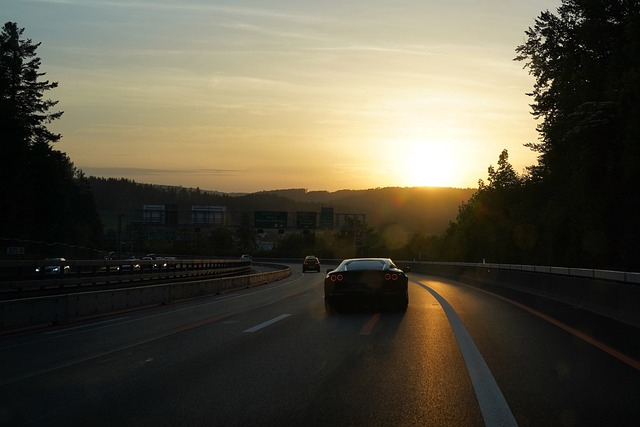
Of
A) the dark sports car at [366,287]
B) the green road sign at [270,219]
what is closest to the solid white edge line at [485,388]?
the dark sports car at [366,287]

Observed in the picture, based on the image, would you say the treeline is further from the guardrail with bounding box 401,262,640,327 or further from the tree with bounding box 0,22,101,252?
the tree with bounding box 0,22,101,252

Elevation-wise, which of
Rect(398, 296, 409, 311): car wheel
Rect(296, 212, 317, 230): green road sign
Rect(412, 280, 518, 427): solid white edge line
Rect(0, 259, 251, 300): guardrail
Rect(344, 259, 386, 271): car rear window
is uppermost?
Rect(296, 212, 317, 230): green road sign

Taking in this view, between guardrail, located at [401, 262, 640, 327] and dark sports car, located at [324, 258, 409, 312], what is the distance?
4786 mm

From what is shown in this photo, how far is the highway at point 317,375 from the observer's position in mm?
6680

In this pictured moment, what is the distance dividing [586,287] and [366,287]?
598cm

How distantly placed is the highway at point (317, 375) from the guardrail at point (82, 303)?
1.63ft

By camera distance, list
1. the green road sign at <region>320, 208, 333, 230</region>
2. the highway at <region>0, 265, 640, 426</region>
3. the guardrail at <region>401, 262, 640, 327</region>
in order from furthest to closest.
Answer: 1. the green road sign at <region>320, 208, 333, 230</region>
2. the guardrail at <region>401, 262, 640, 327</region>
3. the highway at <region>0, 265, 640, 426</region>

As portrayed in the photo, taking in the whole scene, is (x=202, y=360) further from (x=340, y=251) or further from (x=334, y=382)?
(x=340, y=251)

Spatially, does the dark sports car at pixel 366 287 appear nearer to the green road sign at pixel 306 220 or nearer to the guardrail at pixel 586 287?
the guardrail at pixel 586 287

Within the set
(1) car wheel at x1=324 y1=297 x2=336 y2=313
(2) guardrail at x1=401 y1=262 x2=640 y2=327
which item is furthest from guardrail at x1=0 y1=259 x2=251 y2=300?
(2) guardrail at x1=401 y1=262 x2=640 y2=327

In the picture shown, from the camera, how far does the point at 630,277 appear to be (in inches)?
653

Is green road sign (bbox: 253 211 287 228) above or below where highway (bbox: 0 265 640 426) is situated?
above

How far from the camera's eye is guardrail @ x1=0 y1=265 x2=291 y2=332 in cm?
1413

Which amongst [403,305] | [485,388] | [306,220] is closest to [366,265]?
[403,305]
